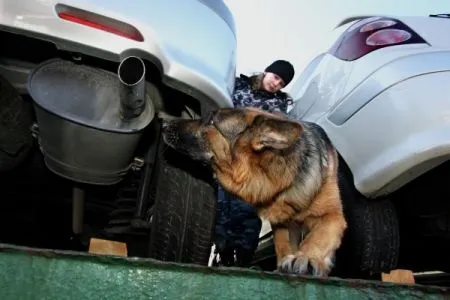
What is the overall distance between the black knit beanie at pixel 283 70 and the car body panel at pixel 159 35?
7.20 ft

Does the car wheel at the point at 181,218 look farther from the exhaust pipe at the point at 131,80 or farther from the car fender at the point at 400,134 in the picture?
the car fender at the point at 400,134

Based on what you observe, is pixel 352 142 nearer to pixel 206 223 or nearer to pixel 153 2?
pixel 206 223

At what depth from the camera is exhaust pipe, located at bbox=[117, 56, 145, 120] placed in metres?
2.26

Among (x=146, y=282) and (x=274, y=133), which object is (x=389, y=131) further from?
(x=146, y=282)

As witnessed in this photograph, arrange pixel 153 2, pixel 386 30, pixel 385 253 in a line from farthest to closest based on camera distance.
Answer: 1. pixel 386 30
2. pixel 385 253
3. pixel 153 2

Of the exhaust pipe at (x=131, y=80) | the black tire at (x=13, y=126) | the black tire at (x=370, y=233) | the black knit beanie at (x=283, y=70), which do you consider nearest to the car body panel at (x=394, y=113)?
the black tire at (x=370, y=233)

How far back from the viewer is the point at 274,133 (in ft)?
9.24

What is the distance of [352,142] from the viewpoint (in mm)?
2994

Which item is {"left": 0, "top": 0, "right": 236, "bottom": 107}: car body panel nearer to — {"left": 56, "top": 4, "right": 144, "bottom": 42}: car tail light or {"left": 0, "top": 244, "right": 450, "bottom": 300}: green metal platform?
{"left": 56, "top": 4, "right": 144, "bottom": 42}: car tail light

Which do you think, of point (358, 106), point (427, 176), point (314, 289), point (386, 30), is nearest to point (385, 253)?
point (427, 176)

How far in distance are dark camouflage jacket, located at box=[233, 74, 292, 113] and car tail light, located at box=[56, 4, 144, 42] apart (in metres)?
2.12

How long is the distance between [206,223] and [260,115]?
717 mm

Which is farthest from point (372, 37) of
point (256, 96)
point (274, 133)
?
point (256, 96)

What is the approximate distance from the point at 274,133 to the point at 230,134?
332 mm
